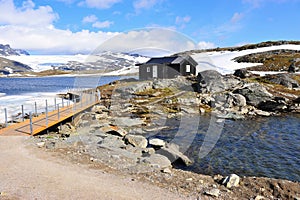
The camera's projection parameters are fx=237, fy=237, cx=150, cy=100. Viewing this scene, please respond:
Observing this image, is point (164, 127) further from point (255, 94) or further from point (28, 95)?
point (28, 95)

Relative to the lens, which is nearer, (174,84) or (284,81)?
(174,84)

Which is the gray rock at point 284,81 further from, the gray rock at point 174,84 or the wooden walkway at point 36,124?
the wooden walkway at point 36,124

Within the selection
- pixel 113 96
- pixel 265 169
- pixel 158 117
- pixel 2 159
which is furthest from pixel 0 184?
pixel 113 96

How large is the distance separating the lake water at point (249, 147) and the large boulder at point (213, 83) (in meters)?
12.4

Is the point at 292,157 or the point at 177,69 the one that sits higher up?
the point at 177,69

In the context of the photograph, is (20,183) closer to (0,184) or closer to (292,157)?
(0,184)

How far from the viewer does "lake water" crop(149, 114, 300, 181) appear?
1367 cm

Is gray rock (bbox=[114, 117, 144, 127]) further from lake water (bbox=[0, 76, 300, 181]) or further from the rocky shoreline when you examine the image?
lake water (bbox=[0, 76, 300, 181])

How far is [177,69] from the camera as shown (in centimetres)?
5219

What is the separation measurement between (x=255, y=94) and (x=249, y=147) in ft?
64.9

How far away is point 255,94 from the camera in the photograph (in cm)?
3547

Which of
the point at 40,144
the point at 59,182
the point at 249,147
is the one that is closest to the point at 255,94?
the point at 249,147

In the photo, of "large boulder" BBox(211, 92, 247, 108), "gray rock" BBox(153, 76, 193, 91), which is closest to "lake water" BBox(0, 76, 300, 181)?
"large boulder" BBox(211, 92, 247, 108)

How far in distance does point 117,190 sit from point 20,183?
351 cm
